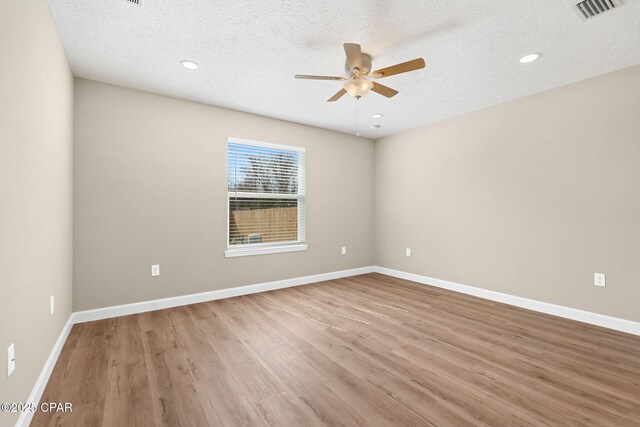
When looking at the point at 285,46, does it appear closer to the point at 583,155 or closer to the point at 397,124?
the point at 397,124

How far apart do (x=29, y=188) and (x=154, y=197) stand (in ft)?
5.85

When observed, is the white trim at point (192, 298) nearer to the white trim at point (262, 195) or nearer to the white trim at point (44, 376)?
the white trim at point (44, 376)

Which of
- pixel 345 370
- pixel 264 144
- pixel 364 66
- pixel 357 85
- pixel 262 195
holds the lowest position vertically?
pixel 345 370

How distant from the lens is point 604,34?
2271 mm

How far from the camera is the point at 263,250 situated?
4.22 meters

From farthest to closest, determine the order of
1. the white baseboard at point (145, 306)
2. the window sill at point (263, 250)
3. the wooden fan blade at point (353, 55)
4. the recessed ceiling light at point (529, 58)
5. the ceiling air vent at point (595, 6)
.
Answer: the window sill at point (263, 250) < the recessed ceiling light at point (529, 58) < the wooden fan blade at point (353, 55) < the ceiling air vent at point (595, 6) < the white baseboard at point (145, 306)

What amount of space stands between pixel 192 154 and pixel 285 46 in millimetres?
1906

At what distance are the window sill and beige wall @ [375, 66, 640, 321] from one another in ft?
6.14

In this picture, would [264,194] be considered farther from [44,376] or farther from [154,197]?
[44,376]

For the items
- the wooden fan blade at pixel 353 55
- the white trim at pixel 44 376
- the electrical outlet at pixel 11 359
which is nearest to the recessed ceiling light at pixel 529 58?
the wooden fan blade at pixel 353 55

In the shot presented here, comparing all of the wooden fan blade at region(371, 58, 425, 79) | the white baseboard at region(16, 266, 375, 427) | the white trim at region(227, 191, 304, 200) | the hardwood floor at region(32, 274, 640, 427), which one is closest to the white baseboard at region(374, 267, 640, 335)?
the hardwood floor at region(32, 274, 640, 427)

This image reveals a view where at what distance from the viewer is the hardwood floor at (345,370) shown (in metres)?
1.64

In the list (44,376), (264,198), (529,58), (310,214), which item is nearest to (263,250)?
(264,198)

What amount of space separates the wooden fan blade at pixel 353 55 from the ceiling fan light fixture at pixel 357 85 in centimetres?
15
